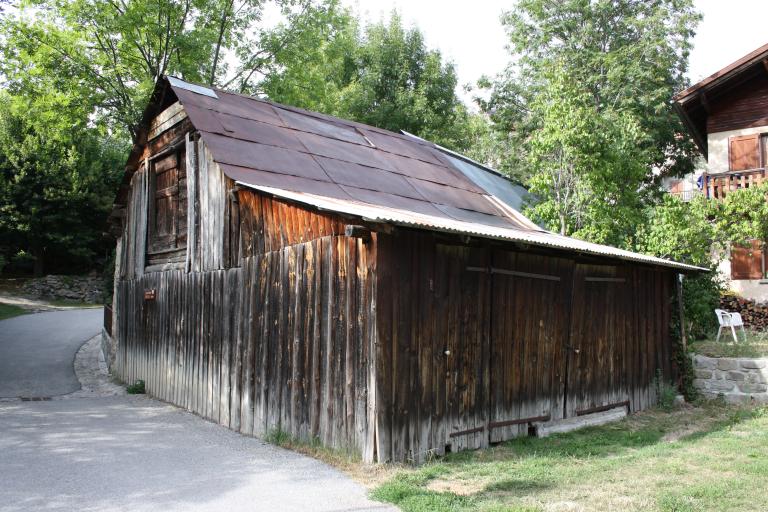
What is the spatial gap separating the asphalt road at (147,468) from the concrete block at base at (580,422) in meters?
3.59

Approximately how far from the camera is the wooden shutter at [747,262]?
53.8 ft

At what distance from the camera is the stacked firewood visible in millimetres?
15566

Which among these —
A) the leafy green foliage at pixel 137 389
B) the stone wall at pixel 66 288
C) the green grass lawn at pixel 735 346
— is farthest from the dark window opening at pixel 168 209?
the stone wall at pixel 66 288

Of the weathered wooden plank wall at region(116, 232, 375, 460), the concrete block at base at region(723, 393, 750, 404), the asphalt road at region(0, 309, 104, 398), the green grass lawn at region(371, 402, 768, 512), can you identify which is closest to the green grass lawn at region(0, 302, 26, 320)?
the asphalt road at region(0, 309, 104, 398)

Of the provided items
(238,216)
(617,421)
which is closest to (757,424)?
(617,421)

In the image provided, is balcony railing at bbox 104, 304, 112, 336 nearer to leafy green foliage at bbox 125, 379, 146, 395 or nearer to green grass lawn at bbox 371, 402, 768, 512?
leafy green foliage at bbox 125, 379, 146, 395

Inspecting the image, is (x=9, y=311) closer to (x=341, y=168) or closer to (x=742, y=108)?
(x=341, y=168)

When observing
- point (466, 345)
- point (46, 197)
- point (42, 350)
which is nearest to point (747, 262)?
point (466, 345)

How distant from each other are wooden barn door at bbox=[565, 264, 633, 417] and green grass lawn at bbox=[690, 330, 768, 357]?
276cm

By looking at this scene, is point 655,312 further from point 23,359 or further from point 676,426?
point 23,359

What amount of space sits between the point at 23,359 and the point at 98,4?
43.6 ft

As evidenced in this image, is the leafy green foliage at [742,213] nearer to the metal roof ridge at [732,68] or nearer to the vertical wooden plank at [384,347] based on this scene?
the metal roof ridge at [732,68]

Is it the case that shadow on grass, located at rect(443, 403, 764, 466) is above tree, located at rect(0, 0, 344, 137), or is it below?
below

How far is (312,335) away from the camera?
7449 mm
